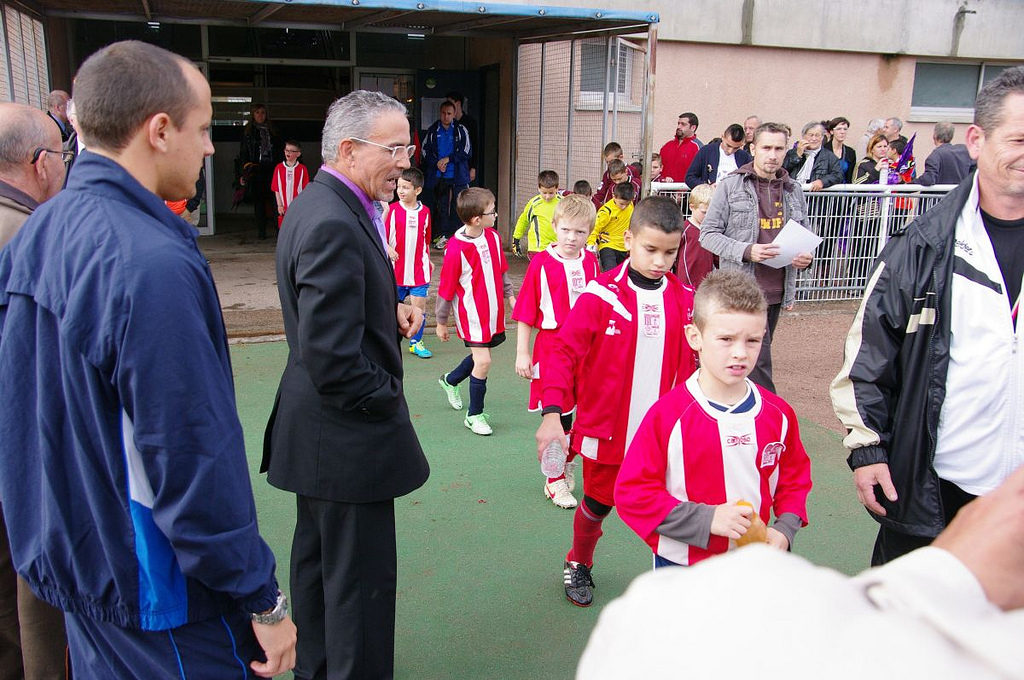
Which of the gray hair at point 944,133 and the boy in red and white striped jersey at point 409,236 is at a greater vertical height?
the gray hair at point 944,133

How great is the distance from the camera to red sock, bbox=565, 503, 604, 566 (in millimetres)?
3561

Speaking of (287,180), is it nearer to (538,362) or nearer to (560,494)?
(538,362)

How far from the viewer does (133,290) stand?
1534 millimetres

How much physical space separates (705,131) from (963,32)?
196 inches

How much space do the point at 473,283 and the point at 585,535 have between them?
249 centimetres

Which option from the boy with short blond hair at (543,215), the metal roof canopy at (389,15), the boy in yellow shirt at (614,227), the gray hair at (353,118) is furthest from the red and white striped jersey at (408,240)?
the gray hair at (353,118)

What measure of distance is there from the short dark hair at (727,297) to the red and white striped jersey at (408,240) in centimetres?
451

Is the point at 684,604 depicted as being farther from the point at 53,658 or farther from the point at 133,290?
the point at 53,658

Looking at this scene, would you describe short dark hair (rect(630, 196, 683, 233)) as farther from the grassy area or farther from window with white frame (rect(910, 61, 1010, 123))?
window with white frame (rect(910, 61, 1010, 123))

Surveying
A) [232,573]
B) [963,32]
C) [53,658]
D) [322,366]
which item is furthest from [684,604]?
[963,32]

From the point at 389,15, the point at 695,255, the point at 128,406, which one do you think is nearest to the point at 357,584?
the point at 128,406

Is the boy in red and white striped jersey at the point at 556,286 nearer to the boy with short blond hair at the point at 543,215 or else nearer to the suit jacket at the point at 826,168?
the boy with short blond hair at the point at 543,215

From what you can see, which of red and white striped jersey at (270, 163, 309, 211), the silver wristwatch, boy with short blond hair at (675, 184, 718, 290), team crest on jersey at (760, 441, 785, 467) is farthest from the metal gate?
the silver wristwatch

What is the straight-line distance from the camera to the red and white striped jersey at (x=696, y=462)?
256 centimetres
